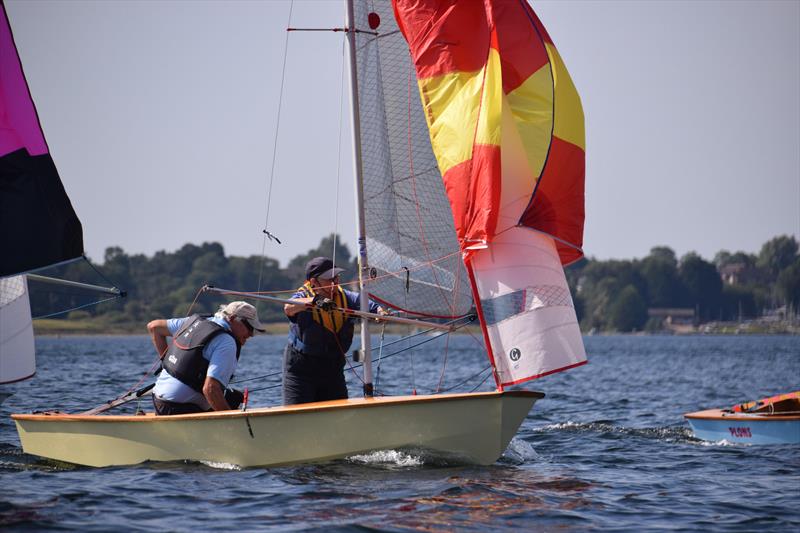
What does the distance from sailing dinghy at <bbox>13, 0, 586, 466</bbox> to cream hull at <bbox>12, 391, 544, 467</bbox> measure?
1 cm

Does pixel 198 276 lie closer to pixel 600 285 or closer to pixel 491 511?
pixel 600 285

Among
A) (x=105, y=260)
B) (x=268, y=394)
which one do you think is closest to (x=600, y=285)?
(x=105, y=260)

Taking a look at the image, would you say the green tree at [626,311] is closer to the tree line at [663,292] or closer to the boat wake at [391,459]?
the tree line at [663,292]

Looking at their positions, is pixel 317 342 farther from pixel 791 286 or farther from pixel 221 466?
pixel 791 286

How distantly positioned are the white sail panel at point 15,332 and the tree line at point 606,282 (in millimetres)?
84792

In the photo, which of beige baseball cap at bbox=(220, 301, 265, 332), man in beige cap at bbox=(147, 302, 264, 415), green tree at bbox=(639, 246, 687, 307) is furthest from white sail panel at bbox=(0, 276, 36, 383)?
green tree at bbox=(639, 246, 687, 307)

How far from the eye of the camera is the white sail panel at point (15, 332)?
1025cm

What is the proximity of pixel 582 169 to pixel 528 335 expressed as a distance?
1.67 meters

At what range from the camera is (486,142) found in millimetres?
9461

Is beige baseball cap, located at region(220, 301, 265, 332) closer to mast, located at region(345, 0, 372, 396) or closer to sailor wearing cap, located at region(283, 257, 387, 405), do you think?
sailor wearing cap, located at region(283, 257, 387, 405)

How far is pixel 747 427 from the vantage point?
13.0 meters

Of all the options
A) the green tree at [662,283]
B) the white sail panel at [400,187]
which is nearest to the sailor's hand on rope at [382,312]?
the white sail panel at [400,187]

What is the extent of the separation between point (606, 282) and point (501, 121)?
486ft

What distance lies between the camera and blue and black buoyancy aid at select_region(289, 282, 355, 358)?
32.4 ft
